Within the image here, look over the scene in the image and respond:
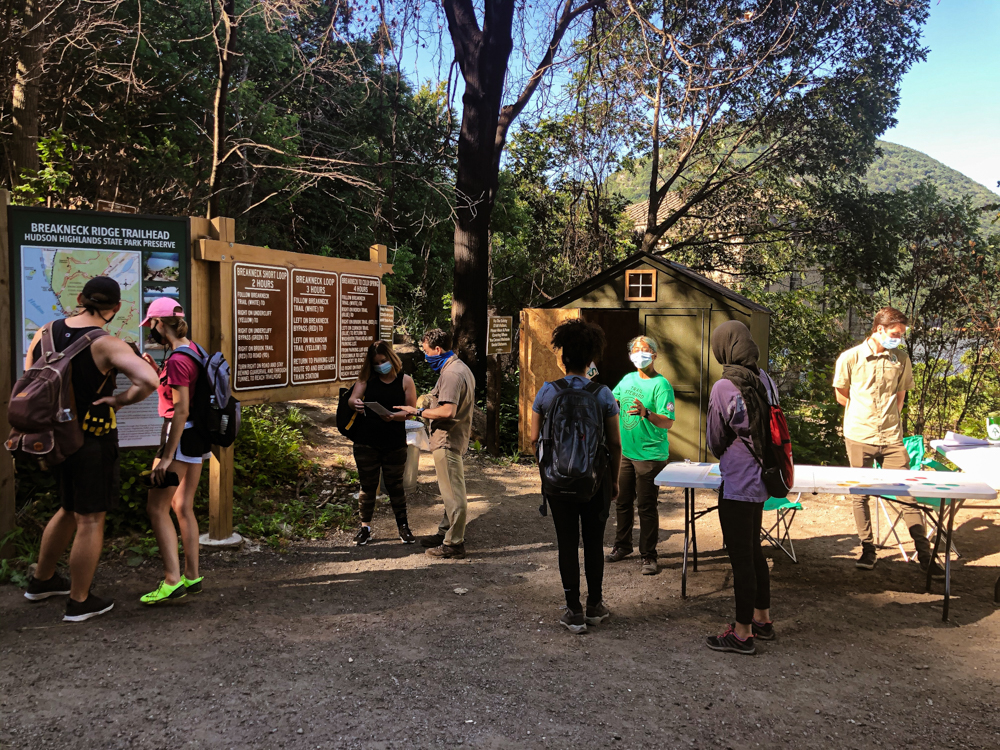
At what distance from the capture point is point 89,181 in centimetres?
1044

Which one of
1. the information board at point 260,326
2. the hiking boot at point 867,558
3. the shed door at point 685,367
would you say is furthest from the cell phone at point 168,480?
the shed door at point 685,367

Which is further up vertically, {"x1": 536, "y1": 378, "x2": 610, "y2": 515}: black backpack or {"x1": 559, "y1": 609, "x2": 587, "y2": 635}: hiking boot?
{"x1": 536, "y1": 378, "x2": 610, "y2": 515}: black backpack

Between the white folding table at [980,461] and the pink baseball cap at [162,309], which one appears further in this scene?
the white folding table at [980,461]

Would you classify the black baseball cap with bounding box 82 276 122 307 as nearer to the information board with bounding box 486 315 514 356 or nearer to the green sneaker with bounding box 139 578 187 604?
the green sneaker with bounding box 139 578 187 604

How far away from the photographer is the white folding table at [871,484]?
14.2 feet

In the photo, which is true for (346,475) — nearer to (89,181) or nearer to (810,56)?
(89,181)

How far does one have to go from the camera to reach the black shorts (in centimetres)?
388

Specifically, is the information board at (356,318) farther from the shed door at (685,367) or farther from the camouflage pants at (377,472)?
the shed door at (685,367)

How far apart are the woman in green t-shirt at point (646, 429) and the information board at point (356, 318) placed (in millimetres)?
2527

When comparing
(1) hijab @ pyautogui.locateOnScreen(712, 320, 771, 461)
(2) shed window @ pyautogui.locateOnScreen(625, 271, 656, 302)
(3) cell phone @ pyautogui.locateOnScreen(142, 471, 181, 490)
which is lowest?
(3) cell phone @ pyautogui.locateOnScreen(142, 471, 181, 490)

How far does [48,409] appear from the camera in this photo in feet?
12.3

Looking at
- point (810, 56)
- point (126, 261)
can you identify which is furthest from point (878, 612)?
point (810, 56)

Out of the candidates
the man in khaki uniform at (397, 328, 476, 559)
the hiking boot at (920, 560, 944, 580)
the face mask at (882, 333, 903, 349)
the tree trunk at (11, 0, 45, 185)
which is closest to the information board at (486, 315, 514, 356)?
the man in khaki uniform at (397, 328, 476, 559)

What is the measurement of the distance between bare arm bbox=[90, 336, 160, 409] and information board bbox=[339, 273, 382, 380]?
2.63m
